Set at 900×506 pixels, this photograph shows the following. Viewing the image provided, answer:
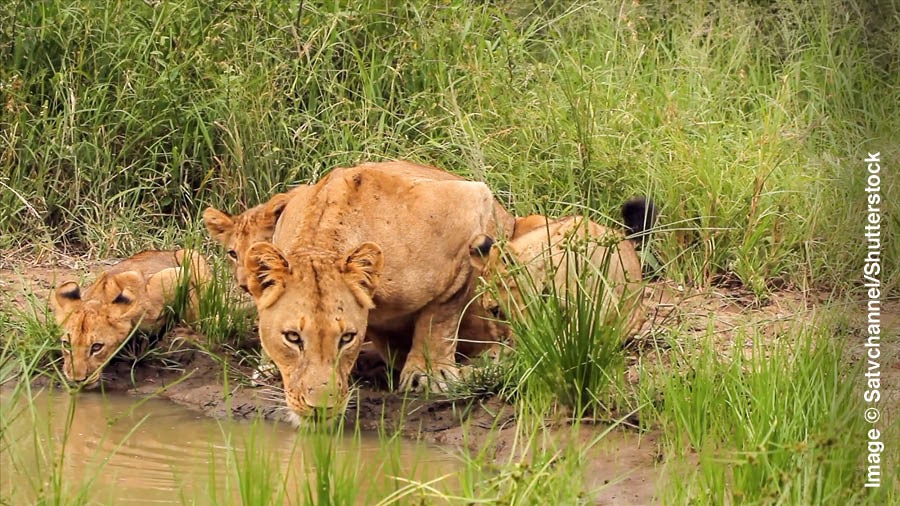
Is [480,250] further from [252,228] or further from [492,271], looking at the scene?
[252,228]

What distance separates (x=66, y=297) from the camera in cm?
672

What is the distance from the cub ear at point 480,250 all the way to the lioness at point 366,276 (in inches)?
1.5

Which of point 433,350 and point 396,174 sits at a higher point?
point 396,174

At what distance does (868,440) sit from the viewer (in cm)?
432

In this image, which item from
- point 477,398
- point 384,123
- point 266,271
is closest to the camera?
point 266,271

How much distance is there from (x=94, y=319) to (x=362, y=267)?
1427mm

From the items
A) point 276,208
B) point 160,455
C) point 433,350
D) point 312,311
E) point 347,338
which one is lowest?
point 160,455

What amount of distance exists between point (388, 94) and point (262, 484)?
5.01 metres

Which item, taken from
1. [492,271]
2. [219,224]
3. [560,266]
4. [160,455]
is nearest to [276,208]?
[219,224]

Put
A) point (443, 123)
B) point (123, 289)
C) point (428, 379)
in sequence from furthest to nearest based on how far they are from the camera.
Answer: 1. point (443, 123)
2. point (123, 289)
3. point (428, 379)

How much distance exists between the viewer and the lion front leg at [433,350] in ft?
21.3

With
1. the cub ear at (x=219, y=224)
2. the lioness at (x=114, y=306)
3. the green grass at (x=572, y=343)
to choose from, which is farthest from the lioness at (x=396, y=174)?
the green grass at (x=572, y=343)

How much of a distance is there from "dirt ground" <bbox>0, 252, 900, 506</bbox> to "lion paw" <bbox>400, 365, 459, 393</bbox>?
0.07 metres

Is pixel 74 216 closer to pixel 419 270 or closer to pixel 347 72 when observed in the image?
pixel 347 72
